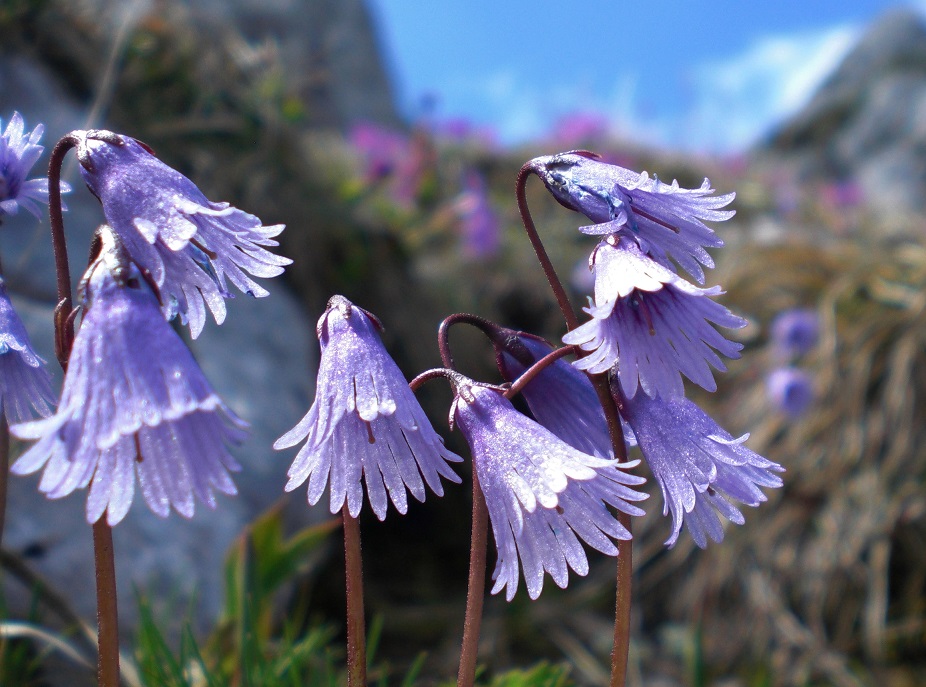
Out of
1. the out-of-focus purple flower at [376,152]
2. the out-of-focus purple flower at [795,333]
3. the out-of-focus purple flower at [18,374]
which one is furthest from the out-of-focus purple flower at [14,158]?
the out-of-focus purple flower at [376,152]

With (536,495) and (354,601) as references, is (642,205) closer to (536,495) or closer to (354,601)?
(536,495)

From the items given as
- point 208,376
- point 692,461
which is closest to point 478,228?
Answer: point 208,376

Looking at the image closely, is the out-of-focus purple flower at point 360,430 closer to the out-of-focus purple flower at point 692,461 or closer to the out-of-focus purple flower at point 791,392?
the out-of-focus purple flower at point 692,461

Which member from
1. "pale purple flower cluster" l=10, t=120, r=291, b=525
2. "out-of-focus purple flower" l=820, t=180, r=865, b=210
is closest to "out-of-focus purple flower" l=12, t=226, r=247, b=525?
"pale purple flower cluster" l=10, t=120, r=291, b=525

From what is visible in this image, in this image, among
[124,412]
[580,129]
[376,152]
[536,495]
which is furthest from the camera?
[580,129]

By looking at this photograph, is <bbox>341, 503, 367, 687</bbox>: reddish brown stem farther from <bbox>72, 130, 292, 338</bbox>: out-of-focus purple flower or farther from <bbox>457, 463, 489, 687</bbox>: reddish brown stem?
<bbox>72, 130, 292, 338</bbox>: out-of-focus purple flower

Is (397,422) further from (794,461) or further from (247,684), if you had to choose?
(794,461)

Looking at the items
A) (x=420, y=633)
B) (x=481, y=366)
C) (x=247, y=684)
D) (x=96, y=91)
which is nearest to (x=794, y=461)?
(x=481, y=366)
